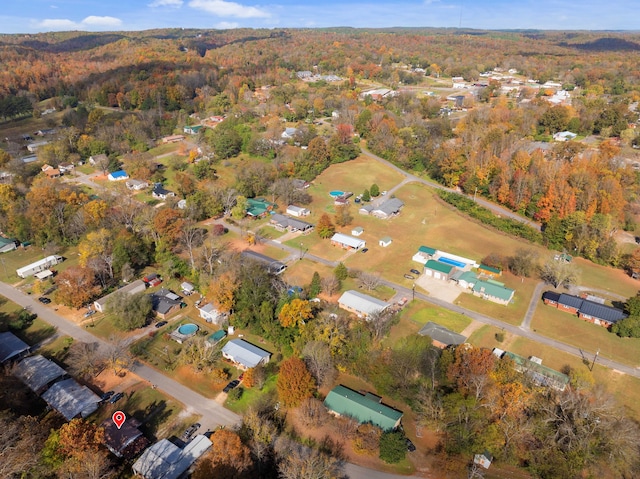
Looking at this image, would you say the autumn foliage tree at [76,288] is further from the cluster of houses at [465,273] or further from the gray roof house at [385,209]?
the gray roof house at [385,209]

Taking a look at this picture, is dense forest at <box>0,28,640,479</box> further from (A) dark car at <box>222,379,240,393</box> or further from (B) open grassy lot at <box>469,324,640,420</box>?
(B) open grassy lot at <box>469,324,640,420</box>

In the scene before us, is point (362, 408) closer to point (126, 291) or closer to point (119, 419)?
point (119, 419)

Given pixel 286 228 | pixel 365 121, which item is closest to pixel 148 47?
pixel 365 121

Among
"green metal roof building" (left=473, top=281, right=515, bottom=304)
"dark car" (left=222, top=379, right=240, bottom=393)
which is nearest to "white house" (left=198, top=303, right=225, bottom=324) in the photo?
"dark car" (left=222, top=379, right=240, bottom=393)

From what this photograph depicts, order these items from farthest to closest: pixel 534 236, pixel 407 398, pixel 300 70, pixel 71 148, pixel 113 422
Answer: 1. pixel 300 70
2. pixel 71 148
3. pixel 534 236
4. pixel 407 398
5. pixel 113 422

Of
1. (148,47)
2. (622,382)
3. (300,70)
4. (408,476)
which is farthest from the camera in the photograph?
(148,47)

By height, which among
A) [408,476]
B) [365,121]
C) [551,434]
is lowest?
[408,476]

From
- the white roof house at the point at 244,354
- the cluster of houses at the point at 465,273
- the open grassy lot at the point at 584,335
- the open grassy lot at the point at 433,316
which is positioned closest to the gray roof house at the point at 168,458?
the white roof house at the point at 244,354

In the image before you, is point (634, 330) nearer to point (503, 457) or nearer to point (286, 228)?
point (503, 457)
